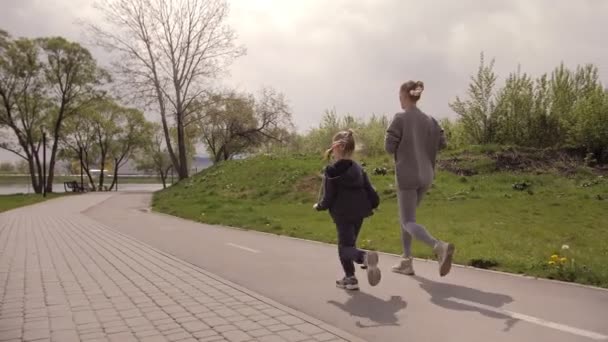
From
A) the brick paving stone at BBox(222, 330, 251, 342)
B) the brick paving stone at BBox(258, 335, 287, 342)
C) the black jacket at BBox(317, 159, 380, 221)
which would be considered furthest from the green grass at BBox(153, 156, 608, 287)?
the brick paving stone at BBox(222, 330, 251, 342)

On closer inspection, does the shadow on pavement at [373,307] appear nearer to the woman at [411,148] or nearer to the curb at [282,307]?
the curb at [282,307]

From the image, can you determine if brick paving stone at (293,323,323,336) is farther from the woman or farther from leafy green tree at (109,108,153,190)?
leafy green tree at (109,108,153,190)

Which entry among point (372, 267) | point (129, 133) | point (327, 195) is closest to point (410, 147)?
point (327, 195)

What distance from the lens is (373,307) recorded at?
4.74m

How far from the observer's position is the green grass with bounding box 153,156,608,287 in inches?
269

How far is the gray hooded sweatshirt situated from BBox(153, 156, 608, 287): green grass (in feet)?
5.81

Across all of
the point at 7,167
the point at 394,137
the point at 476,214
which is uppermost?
the point at 7,167

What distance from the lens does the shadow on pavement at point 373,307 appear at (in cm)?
431

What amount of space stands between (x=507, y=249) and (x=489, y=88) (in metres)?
18.9

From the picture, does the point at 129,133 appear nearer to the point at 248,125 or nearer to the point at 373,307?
the point at 248,125

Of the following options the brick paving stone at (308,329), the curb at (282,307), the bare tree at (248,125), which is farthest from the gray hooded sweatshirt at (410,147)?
the bare tree at (248,125)

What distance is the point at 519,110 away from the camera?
78.7ft

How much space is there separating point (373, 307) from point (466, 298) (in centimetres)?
97

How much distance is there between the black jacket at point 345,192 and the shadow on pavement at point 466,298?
1.10 m
